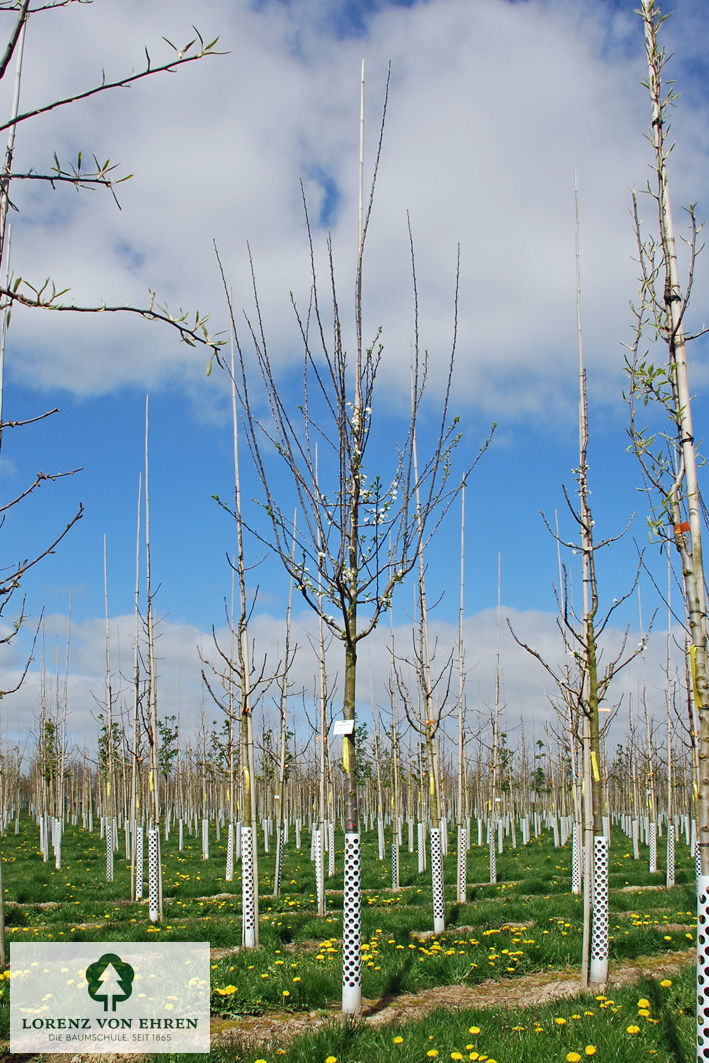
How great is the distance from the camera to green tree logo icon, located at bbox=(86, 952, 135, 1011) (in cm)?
633

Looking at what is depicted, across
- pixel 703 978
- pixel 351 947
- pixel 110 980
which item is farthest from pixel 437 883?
pixel 703 978

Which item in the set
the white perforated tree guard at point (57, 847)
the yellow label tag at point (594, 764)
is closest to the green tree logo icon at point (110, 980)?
the yellow label tag at point (594, 764)

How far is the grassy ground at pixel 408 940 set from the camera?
5039mm

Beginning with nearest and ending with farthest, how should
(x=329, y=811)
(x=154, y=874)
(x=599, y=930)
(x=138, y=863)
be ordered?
(x=599, y=930)
(x=154, y=874)
(x=138, y=863)
(x=329, y=811)

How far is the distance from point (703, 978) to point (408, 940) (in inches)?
226

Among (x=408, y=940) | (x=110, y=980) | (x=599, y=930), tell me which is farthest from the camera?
(x=408, y=940)

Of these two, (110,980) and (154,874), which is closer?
(110,980)

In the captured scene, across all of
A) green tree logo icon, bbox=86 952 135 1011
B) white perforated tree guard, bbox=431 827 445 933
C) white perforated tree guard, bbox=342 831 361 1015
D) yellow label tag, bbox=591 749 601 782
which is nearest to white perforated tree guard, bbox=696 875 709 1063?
white perforated tree guard, bbox=342 831 361 1015

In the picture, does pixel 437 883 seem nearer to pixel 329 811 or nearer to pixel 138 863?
pixel 138 863

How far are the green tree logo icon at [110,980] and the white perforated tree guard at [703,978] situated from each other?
186 inches

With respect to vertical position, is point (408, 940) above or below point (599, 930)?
below

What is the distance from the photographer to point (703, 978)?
142 inches

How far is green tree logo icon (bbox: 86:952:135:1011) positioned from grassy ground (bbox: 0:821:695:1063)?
77cm

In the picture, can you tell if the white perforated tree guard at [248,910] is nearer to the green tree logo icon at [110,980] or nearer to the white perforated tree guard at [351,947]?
the green tree logo icon at [110,980]
